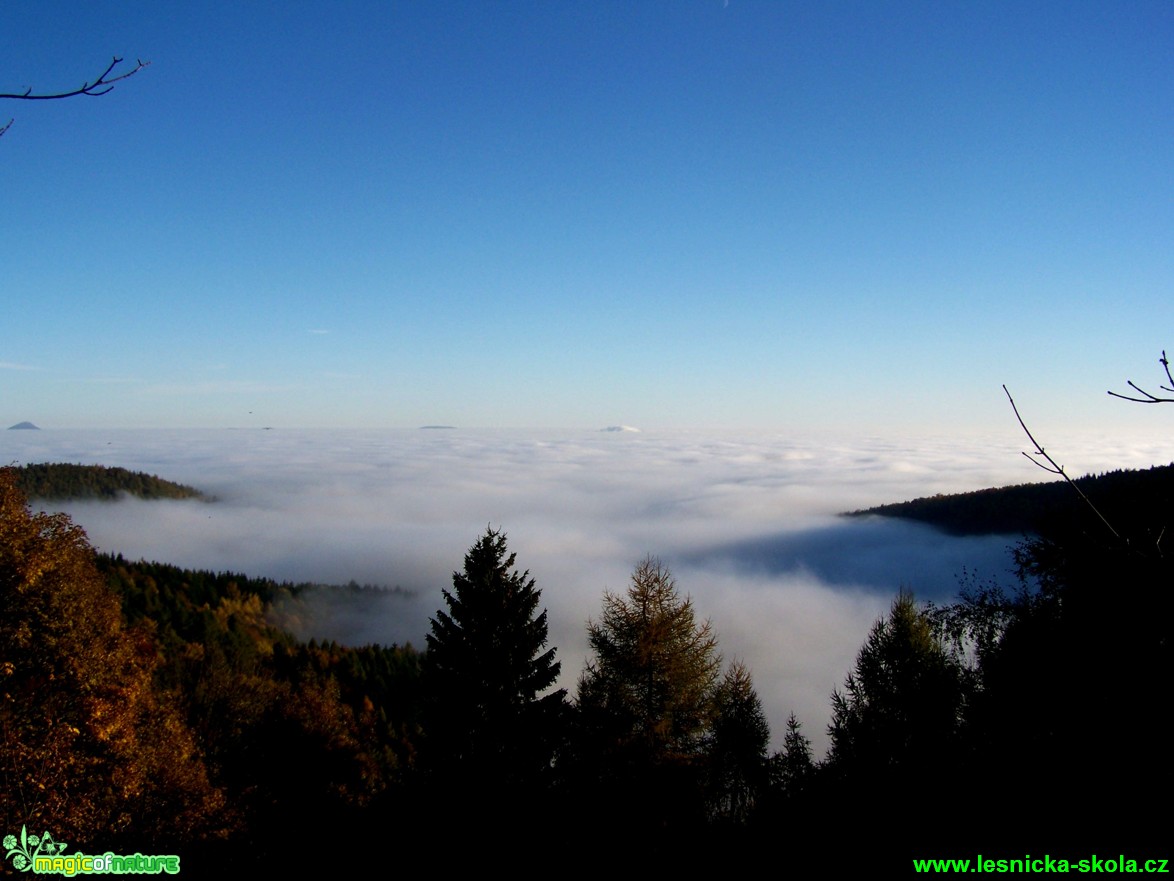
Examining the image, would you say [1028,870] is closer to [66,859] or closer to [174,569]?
[66,859]

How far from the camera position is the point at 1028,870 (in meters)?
7.89

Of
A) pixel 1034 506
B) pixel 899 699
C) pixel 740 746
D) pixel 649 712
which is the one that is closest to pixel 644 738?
pixel 649 712

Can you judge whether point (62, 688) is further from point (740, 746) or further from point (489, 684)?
point (740, 746)

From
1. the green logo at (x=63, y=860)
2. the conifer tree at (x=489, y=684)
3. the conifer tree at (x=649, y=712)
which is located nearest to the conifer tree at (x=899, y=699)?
the conifer tree at (x=649, y=712)

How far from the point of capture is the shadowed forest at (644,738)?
32.8ft

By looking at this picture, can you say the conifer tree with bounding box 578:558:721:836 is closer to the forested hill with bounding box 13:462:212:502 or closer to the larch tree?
the larch tree

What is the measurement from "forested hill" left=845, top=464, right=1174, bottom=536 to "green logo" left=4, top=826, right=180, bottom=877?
2287 cm

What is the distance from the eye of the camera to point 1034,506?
313ft

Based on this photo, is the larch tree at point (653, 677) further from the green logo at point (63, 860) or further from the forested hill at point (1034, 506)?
the green logo at point (63, 860)

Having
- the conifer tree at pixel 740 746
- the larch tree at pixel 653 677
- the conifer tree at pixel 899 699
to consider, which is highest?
the larch tree at pixel 653 677

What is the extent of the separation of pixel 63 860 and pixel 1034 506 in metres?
121

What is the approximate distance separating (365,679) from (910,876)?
73028 mm

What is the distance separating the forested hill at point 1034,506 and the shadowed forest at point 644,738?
10.4 inches

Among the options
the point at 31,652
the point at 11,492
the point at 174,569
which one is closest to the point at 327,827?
the point at 31,652
